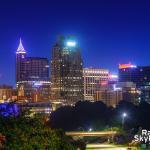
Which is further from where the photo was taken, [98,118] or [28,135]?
[98,118]

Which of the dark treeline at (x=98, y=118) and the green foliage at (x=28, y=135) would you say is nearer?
the green foliage at (x=28, y=135)

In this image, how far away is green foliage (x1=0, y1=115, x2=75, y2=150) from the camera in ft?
66.6

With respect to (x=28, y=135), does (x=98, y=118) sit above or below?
below

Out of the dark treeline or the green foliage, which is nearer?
the green foliage

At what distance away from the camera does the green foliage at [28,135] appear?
20.3 meters

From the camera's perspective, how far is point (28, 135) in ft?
71.3

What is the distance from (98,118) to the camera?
94938 millimetres

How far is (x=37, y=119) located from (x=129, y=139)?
46.4 m

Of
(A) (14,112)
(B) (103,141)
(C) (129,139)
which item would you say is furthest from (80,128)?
(A) (14,112)

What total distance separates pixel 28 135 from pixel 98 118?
73.6 m

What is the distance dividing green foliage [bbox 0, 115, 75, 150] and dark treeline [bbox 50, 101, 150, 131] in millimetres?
59125

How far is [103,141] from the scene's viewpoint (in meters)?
76.4

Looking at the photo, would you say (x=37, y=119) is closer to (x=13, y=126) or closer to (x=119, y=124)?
(x=13, y=126)

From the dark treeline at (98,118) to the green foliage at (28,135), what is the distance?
2328 inches
